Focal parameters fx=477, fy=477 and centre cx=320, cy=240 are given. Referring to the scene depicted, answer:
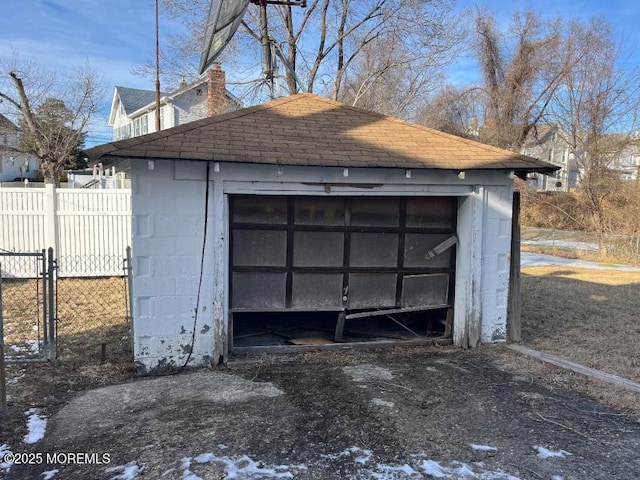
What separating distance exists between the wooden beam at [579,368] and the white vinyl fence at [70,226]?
9320 millimetres

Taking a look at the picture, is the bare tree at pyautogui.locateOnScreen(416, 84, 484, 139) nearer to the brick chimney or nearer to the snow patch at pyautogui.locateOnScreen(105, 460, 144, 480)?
the brick chimney

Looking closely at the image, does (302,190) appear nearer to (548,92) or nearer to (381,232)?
(381,232)

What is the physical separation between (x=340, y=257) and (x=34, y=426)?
152 inches

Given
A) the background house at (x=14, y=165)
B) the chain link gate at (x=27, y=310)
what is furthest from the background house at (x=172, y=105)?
the chain link gate at (x=27, y=310)

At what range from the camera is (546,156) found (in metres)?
34.1

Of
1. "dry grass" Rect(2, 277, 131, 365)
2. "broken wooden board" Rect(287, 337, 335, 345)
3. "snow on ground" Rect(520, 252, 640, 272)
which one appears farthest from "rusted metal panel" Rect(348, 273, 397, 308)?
"snow on ground" Rect(520, 252, 640, 272)

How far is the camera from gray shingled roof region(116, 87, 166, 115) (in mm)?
34500

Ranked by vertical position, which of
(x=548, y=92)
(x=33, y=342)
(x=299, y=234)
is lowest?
(x=33, y=342)

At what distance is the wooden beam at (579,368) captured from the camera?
16.6ft

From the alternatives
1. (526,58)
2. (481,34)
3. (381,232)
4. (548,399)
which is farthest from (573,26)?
(548,399)

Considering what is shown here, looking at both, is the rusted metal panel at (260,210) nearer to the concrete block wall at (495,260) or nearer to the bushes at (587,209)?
the concrete block wall at (495,260)

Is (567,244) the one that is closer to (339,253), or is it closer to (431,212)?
(431,212)

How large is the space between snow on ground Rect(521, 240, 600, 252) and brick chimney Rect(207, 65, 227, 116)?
1520 centimetres

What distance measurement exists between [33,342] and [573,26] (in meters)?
27.7
